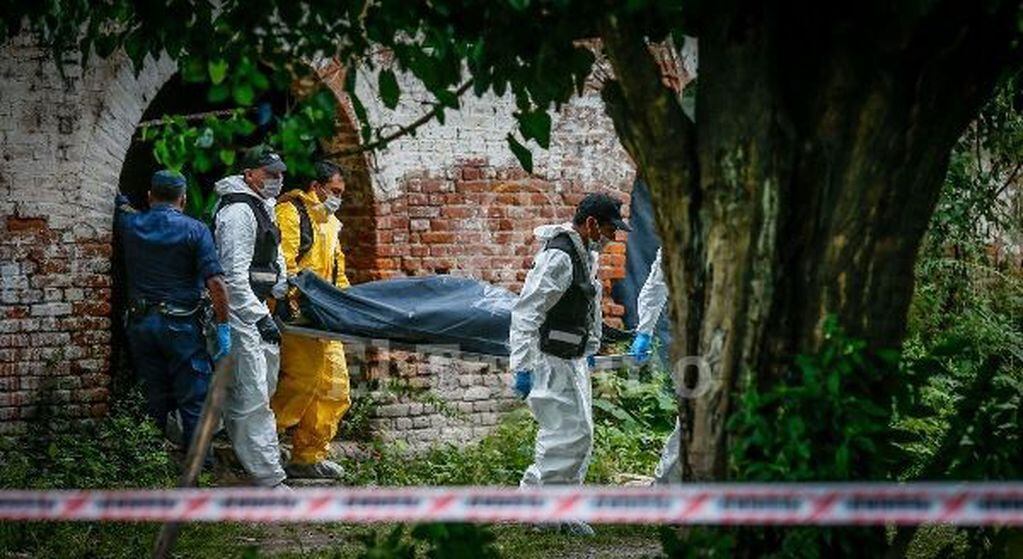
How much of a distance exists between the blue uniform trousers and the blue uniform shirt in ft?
0.46

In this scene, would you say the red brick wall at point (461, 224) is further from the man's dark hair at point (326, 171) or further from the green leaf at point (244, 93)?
the green leaf at point (244, 93)

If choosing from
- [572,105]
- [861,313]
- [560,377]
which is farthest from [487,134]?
[861,313]

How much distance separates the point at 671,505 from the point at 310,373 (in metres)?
5.78

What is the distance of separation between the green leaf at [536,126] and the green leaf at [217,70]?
0.98m

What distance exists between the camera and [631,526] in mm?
9586

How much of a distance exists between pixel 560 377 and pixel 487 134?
11.0ft

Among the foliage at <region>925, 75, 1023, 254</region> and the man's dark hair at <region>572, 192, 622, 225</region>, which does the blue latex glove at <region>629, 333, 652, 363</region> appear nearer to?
the man's dark hair at <region>572, 192, 622, 225</region>

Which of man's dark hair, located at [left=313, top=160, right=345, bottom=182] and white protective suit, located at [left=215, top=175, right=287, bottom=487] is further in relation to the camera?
man's dark hair, located at [left=313, top=160, right=345, bottom=182]

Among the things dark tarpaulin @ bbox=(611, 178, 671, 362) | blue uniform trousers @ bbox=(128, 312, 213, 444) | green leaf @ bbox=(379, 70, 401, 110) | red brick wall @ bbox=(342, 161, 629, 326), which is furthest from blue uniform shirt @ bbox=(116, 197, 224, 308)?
green leaf @ bbox=(379, 70, 401, 110)

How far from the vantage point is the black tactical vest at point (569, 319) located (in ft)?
30.2

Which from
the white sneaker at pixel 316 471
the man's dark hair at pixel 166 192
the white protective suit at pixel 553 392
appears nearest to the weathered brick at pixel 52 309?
the man's dark hair at pixel 166 192

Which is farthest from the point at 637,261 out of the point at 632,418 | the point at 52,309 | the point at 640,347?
the point at 52,309

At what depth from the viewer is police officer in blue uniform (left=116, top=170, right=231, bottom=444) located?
10180 millimetres

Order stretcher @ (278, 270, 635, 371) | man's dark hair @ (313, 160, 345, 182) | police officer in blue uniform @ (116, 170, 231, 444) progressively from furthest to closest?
man's dark hair @ (313, 160, 345, 182) → stretcher @ (278, 270, 635, 371) → police officer in blue uniform @ (116, 170, 231, 444)
